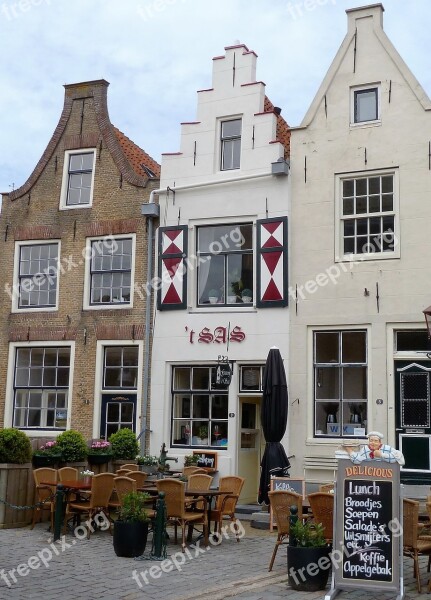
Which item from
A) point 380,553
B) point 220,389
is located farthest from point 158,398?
point 380,553

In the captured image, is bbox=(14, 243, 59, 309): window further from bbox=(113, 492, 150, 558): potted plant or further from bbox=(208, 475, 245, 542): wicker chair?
bbox=(113, 492, 150, 558): potted plant

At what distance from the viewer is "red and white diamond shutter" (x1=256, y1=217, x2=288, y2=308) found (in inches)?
650

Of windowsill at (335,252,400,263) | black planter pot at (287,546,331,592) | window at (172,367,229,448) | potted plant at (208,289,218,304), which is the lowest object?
black planter pot at (287,546,331,592)

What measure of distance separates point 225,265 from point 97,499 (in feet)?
22.4

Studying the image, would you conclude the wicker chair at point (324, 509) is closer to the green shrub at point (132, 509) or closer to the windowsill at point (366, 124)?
the green shrub at point (132, 509)

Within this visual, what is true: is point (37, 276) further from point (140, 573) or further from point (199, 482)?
point (140, 573)

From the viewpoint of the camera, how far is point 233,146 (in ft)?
58.4

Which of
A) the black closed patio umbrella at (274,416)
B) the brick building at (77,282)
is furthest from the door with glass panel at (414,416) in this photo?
the brick building at (77,282)

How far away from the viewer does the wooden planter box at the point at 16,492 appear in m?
12.7

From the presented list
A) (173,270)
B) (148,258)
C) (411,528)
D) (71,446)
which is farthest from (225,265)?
(411,528)

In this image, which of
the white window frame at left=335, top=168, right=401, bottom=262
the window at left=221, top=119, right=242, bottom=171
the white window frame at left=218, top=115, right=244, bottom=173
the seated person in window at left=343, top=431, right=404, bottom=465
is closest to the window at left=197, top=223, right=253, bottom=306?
the white window frame at left=218, top=115, right=244, bottom=173

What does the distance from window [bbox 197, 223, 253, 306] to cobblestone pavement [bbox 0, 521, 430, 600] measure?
6389mm

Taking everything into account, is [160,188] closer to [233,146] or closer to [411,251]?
[233,146]

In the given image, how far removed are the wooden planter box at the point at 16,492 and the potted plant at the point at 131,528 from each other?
3.06 metres
